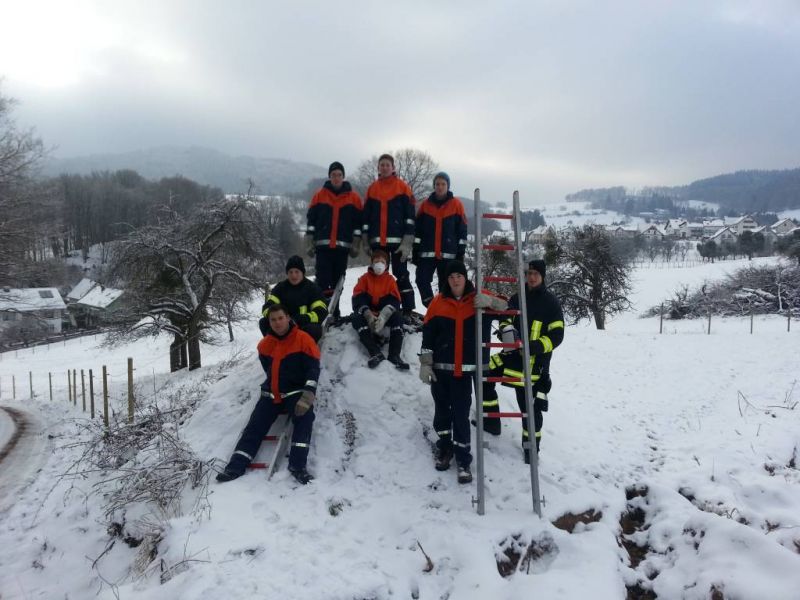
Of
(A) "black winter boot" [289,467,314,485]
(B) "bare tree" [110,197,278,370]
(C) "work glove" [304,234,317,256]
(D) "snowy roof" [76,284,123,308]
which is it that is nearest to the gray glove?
(C) "work glove" [304,234,317,256]

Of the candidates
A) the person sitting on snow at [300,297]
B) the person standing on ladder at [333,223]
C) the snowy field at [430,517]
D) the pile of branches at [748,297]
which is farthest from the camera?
the pile of branches at [748,297]

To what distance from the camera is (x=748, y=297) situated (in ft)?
103

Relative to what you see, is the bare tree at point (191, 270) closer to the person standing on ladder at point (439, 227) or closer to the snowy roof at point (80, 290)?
the person standing on ladder at point (439, 227)

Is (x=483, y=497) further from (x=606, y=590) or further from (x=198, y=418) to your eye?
(x=198, y=418)

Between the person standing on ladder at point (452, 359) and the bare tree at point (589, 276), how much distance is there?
20.7 metres

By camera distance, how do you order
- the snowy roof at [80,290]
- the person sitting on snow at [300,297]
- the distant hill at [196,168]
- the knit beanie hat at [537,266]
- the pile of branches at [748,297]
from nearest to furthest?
the knit beanie hat at [537,266] < the person sitting on snow at [300,297] < the pile of branches at [748,297] < the snowy roof at [80,290] < the distant hill at [196,168]

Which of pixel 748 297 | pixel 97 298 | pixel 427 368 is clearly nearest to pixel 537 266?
pixel 427 368

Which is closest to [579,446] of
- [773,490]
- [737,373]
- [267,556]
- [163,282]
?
[773,490]

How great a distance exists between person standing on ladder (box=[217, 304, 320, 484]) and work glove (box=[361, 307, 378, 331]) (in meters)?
1.27

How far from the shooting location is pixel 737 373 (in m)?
11.2

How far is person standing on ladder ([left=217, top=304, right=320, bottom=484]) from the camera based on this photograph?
5293 millimetres

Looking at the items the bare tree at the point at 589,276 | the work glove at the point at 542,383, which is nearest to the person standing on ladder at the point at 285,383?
the work glove at the point at 542,383

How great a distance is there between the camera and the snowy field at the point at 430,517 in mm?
3773

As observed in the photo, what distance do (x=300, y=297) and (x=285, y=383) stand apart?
148 centimetres
